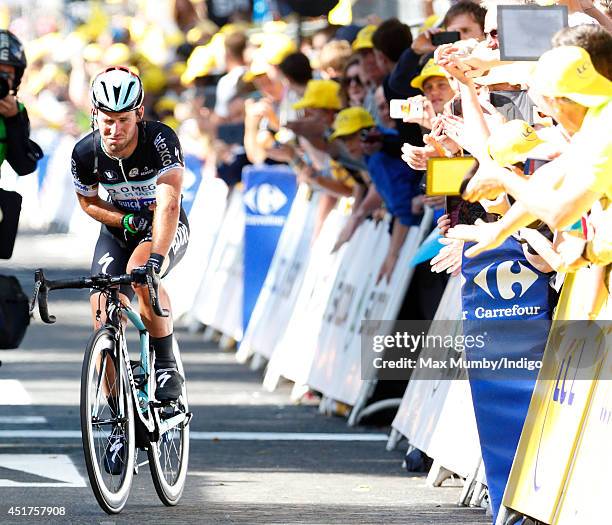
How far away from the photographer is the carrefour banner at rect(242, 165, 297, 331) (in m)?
16.8

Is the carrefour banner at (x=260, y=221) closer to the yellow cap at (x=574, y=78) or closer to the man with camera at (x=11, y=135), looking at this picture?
the man with camera at (x=11, y=135)

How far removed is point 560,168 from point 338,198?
837 centimetres

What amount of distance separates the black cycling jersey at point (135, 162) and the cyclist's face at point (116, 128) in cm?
13

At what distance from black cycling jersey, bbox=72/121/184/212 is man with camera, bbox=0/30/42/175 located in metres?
1.61

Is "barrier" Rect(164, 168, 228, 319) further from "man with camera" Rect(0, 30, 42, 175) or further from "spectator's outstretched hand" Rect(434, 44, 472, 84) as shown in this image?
"spectator's outstretched hand" Rect(434, 44, 472, 84)

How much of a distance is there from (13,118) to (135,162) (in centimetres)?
185

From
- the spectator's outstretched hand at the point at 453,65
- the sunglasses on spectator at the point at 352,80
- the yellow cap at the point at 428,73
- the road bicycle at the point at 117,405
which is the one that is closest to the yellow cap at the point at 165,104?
the sunglasses on spectator at the point at 352,80

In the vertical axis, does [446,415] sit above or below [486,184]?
below

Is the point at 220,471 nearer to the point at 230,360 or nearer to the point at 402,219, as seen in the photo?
the point at 402,219

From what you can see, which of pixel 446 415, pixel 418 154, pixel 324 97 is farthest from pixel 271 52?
pixel 418 154

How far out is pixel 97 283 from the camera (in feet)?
29.0

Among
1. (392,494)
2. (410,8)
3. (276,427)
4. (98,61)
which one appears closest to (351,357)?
(276,427)

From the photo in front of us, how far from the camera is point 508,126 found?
6957 millimetres

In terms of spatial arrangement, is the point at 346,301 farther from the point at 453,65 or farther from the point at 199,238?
the point at 199,238
